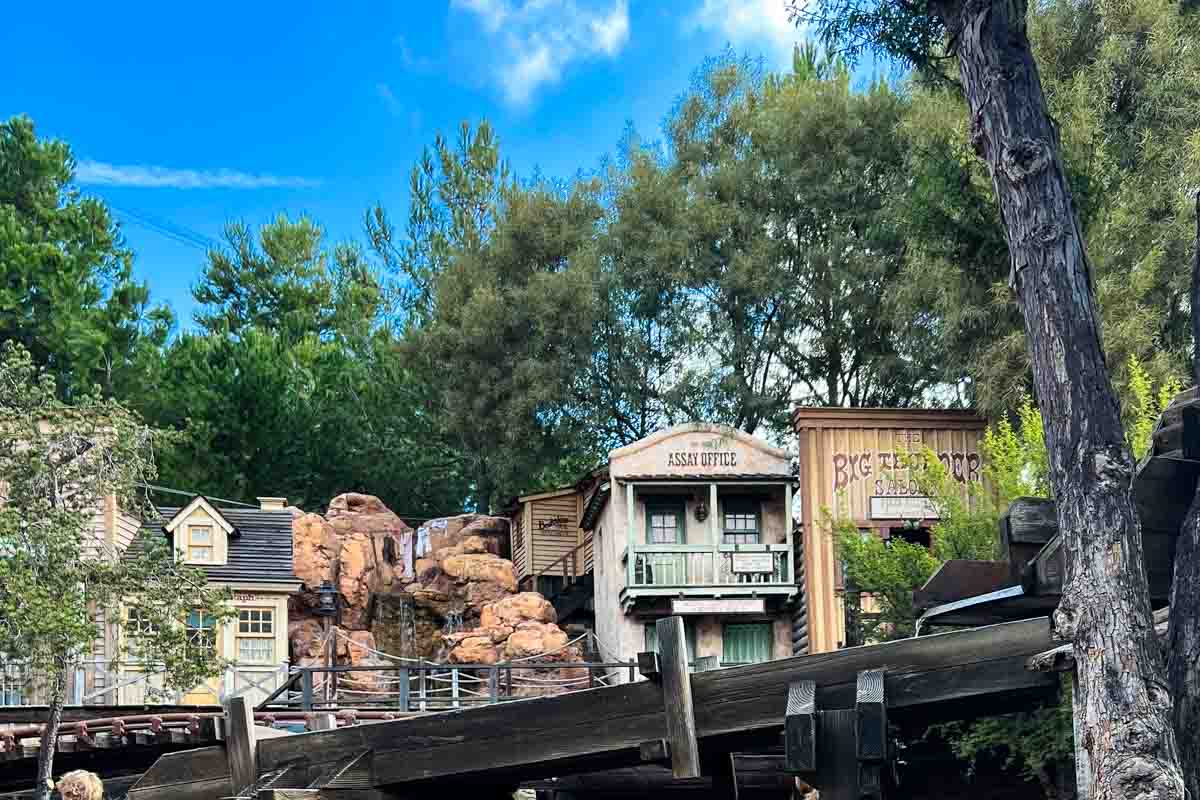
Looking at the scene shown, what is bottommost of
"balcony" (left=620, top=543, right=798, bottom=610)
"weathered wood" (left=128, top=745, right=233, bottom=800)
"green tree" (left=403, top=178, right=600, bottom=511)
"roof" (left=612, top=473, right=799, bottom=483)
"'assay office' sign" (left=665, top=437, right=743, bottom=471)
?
"weathered wood" (left=128, top=745, right=233, bottom=800)

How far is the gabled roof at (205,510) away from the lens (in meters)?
33.7

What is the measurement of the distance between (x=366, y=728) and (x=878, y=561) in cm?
1249

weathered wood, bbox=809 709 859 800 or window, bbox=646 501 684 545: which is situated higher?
window, bbox=646 501 684 545

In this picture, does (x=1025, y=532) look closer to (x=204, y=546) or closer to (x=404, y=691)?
(x=404, y=691)

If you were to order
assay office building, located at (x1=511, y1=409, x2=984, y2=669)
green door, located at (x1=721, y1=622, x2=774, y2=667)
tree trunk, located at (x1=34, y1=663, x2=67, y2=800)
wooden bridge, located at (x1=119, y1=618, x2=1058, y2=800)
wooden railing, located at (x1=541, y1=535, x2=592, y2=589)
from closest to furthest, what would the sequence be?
1. wooden bridge, located at (x1=119, y1=618, x2=1058, y2=800)
2. tree trunk, located at (x1=34, y1=663, x2=67, y2=800)
3. assay office building, located at (x1=511, y1=409, x2=984, y2=669)
4. green door, located at (x1=721, y1=622, x2=774, y2=667)
5. wooden railing, located at (x1=541, y1=535, x2=592, y2=589)

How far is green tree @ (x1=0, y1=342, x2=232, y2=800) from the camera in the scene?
825 inches

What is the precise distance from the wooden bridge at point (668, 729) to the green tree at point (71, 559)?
38.9 feet

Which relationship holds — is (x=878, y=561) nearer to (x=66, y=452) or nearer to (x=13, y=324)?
(x=66, y=452)

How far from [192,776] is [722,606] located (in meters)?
24.6

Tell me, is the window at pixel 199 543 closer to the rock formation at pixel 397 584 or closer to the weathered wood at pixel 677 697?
the rock formation at pixel 397 584

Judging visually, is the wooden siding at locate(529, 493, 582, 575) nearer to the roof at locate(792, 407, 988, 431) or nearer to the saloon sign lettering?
the roof at locate(792, 407, 988, 431)

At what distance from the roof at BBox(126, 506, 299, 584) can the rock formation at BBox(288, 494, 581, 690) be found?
1.53m

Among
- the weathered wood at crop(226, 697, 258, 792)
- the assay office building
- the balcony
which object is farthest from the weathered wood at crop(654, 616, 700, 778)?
the balcony

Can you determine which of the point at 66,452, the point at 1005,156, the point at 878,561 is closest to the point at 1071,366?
the point at 1005,156
